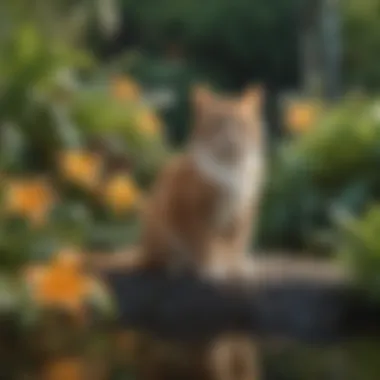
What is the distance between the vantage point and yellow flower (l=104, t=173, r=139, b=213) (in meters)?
2.03

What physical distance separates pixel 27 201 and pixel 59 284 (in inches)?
10.4

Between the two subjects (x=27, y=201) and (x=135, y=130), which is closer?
(x=27, y=201)

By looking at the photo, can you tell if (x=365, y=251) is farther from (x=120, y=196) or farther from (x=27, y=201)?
(x=120, y=196)

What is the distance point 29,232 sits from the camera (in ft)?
4.79

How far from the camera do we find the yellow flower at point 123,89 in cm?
233

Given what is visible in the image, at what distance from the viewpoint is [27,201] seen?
1648 mm

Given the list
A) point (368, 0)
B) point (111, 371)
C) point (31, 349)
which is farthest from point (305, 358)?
point (368, 0)

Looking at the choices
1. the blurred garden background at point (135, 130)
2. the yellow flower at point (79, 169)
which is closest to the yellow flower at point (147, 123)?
the blurred garden background at point (135, 130)

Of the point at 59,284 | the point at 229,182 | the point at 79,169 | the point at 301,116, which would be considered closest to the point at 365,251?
the point at 229,182

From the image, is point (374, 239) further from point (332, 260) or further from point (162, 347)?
point (162, 347)

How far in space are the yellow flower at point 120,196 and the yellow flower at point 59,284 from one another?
0.57 m

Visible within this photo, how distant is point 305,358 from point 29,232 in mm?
412

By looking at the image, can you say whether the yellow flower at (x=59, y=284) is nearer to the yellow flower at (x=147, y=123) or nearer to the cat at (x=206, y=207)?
the cat at (x=206, y=207)

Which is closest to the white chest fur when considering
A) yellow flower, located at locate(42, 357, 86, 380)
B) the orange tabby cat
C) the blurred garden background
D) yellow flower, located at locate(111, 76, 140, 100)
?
the orange tabby cat
